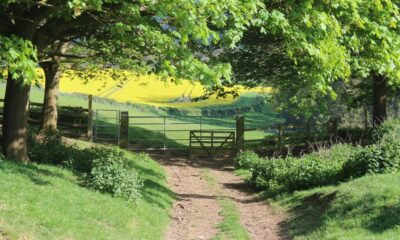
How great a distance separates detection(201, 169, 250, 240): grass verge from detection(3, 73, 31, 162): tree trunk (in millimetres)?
6000

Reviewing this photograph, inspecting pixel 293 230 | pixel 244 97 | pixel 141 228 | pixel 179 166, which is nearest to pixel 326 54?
pixel 293 230

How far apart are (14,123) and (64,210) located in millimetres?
5597

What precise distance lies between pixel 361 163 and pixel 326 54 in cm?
441

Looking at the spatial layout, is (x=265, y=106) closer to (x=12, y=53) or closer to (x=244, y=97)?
(x=244, y=97)

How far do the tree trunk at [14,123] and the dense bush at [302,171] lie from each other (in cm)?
827

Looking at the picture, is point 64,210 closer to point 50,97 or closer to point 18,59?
point 18,59

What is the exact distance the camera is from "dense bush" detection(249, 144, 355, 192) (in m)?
16.8

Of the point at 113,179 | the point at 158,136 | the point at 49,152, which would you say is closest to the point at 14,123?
the point at 49,152

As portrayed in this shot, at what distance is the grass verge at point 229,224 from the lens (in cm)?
1217

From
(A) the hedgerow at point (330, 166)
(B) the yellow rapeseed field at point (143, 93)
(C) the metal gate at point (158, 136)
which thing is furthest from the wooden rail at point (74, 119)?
(B) the yellow rapeseed field at point (143, 93)

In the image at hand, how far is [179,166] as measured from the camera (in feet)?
84.5

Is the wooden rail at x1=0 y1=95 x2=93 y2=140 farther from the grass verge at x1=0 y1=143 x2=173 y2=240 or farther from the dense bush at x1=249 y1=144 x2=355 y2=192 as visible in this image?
the grass verge at x1=0 y1=143 x2=173 y2=240

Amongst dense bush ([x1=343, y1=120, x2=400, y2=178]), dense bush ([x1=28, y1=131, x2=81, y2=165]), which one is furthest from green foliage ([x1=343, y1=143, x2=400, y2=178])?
dense bush ([x1=28, y1=131, x2=81, y2=165])

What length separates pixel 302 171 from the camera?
1723 cm
